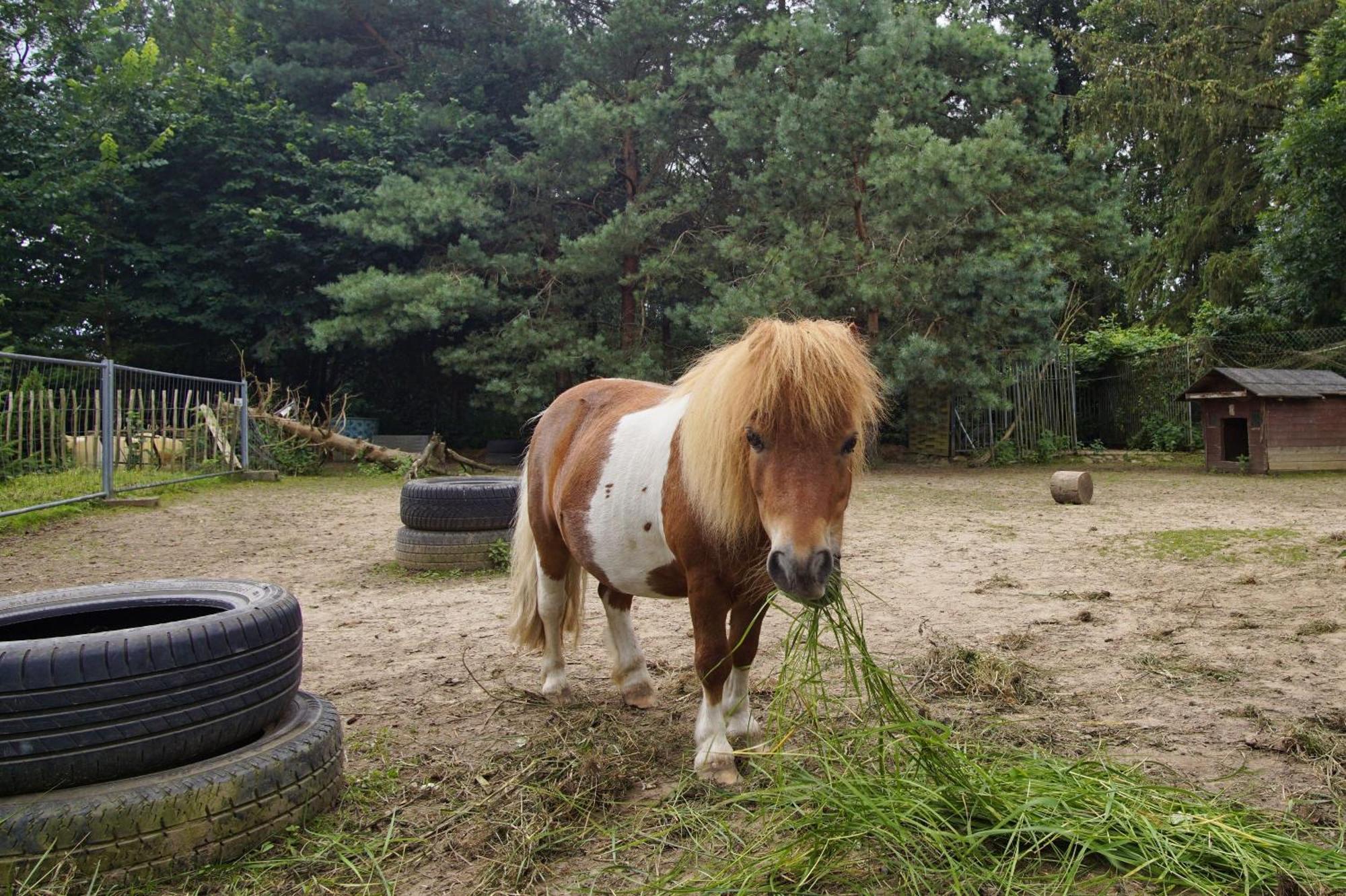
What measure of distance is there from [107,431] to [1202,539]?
1121 cm

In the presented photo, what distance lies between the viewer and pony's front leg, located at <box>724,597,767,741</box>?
8.38 feet

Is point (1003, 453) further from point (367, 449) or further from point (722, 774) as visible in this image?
point (722, 774)

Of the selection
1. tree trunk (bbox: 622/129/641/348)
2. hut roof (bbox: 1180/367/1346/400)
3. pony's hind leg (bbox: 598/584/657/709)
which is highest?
tree trunk (bbox: 622/129/641/348)

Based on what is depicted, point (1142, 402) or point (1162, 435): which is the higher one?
point (1142, 402)

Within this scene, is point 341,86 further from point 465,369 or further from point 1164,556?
point 1164,556

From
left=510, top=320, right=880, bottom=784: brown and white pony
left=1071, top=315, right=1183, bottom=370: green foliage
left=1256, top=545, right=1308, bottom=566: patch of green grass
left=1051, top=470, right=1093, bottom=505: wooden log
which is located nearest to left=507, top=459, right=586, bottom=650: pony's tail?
left=510, top=320, right=880, bottom=784: brown and white pony

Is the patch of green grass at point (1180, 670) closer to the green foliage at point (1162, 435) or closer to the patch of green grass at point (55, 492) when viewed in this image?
the patch of green grass at point (55, 492)

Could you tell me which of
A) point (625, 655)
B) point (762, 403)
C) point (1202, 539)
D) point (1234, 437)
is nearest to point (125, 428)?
point (625, 655)

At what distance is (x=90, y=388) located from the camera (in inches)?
344

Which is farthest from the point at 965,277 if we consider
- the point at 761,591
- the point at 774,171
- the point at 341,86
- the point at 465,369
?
the point at 341,86

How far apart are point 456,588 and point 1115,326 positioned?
18.8 meters

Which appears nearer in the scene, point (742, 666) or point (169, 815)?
point (169, 815)

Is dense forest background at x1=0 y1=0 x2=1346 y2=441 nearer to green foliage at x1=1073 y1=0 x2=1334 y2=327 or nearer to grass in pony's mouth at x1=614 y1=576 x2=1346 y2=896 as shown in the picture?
green foliage at x1=1073 y1=0 x2=1334 y2=327

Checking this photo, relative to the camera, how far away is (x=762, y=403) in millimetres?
2176
